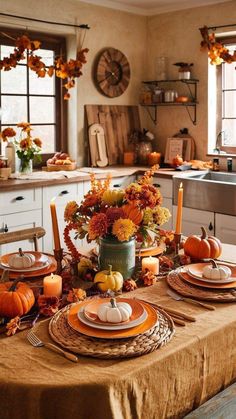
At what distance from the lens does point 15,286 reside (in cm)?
173

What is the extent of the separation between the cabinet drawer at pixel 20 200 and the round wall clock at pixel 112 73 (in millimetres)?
1478

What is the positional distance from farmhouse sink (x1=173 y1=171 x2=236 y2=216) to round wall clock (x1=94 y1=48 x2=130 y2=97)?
3.92 ft

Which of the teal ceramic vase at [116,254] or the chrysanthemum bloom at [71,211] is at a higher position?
the chrysanthemum bloom at [71,211]

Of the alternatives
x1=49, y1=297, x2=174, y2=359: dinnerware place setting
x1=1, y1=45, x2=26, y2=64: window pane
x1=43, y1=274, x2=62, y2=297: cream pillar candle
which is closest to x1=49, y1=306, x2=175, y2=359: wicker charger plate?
x1=49, y1=297, x2=174, y2=359: dinnerware place setting

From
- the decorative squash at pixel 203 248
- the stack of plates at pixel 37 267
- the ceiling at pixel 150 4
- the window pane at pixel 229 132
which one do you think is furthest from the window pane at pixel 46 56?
the decorative squash at pixel 203 248

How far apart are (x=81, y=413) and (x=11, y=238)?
1328 mm

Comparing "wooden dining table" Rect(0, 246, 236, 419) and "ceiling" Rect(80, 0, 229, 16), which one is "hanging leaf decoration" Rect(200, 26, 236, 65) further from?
"wooden dining table" Rect(0, 246, 236, 419)

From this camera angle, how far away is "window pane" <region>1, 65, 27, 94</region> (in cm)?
448

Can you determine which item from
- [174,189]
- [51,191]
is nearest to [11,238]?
[51,191]

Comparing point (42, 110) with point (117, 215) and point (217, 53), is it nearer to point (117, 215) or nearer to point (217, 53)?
point (217, 53)

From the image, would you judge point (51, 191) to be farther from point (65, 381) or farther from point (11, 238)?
point (65, 381)

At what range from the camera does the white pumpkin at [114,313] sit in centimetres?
162

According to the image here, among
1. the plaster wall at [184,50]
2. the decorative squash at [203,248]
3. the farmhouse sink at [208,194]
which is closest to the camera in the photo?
the decorative squash at [203,248]

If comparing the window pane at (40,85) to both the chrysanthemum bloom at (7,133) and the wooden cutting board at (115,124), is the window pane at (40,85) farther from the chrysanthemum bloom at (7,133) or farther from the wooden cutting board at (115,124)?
the chrysanthemum bloom at (7,133)
